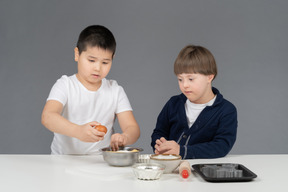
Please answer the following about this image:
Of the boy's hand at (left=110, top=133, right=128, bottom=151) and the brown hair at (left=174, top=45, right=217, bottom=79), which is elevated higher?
the brown hair at (left=174, top=45, right=217, bottom=79)

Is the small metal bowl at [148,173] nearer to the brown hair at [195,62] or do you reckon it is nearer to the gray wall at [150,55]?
the brown hair at [195,62]

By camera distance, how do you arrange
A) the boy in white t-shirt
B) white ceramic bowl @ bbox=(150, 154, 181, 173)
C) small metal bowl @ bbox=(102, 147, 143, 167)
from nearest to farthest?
white ceramic bowl @ bbox=(150, 154, 181, 173) → small metal bowl @ bbox=(102, 147, 143, 167) → the boy in white t-shirt

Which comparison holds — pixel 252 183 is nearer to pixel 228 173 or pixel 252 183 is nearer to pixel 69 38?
pixel 228 173

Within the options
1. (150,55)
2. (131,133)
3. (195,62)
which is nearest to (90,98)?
(131,133)

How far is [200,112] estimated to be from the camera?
187 cm

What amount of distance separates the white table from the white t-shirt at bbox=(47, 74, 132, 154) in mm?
346

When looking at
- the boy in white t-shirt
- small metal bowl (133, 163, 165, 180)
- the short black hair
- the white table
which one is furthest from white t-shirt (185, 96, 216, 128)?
small metal bowl (133, 163, 165, 180)

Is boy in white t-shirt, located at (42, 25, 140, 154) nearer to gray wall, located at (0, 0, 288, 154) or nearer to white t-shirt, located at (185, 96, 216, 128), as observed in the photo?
white t-shirt, located at (185, 96, 216, 128)

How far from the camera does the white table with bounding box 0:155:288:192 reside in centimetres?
112

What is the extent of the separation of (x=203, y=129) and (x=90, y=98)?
1.86ft

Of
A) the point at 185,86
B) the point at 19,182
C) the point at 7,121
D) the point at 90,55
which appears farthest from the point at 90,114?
the point at 7,121

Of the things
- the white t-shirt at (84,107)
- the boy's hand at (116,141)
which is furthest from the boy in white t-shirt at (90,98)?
the boy's hand at (116,141)

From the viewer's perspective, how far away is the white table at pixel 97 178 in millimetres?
1120

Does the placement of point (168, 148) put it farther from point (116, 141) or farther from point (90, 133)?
point (90, 133)
